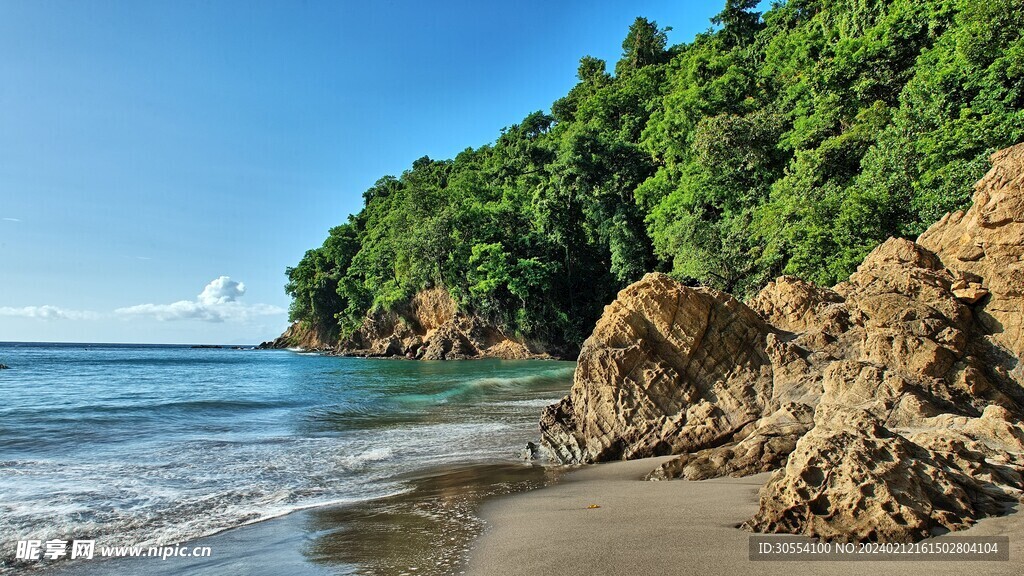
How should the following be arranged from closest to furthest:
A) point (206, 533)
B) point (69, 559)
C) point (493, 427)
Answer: point (69, 559) < point (206, 533) < point (493, 427)

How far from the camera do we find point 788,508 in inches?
157

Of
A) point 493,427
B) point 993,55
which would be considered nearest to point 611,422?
point 493,427

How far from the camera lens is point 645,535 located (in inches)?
169

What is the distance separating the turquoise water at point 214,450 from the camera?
6109 millimetres

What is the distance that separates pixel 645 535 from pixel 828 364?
4.98m

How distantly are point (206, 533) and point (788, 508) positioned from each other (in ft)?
17.3

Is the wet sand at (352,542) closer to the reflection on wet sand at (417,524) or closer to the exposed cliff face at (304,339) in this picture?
the reflection on wet sand at (417,524)

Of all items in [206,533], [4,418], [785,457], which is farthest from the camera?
[4,418]

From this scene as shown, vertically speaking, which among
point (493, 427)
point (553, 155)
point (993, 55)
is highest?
point (553, 155)

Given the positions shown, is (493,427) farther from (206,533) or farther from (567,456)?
(206,533)

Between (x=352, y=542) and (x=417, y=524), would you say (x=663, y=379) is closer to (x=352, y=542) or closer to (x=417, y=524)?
(x=417, y=524)

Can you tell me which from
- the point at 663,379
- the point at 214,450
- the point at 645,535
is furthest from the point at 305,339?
the point at 645,535

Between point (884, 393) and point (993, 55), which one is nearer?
point (884, 393)

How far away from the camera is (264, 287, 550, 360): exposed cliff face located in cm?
4584
